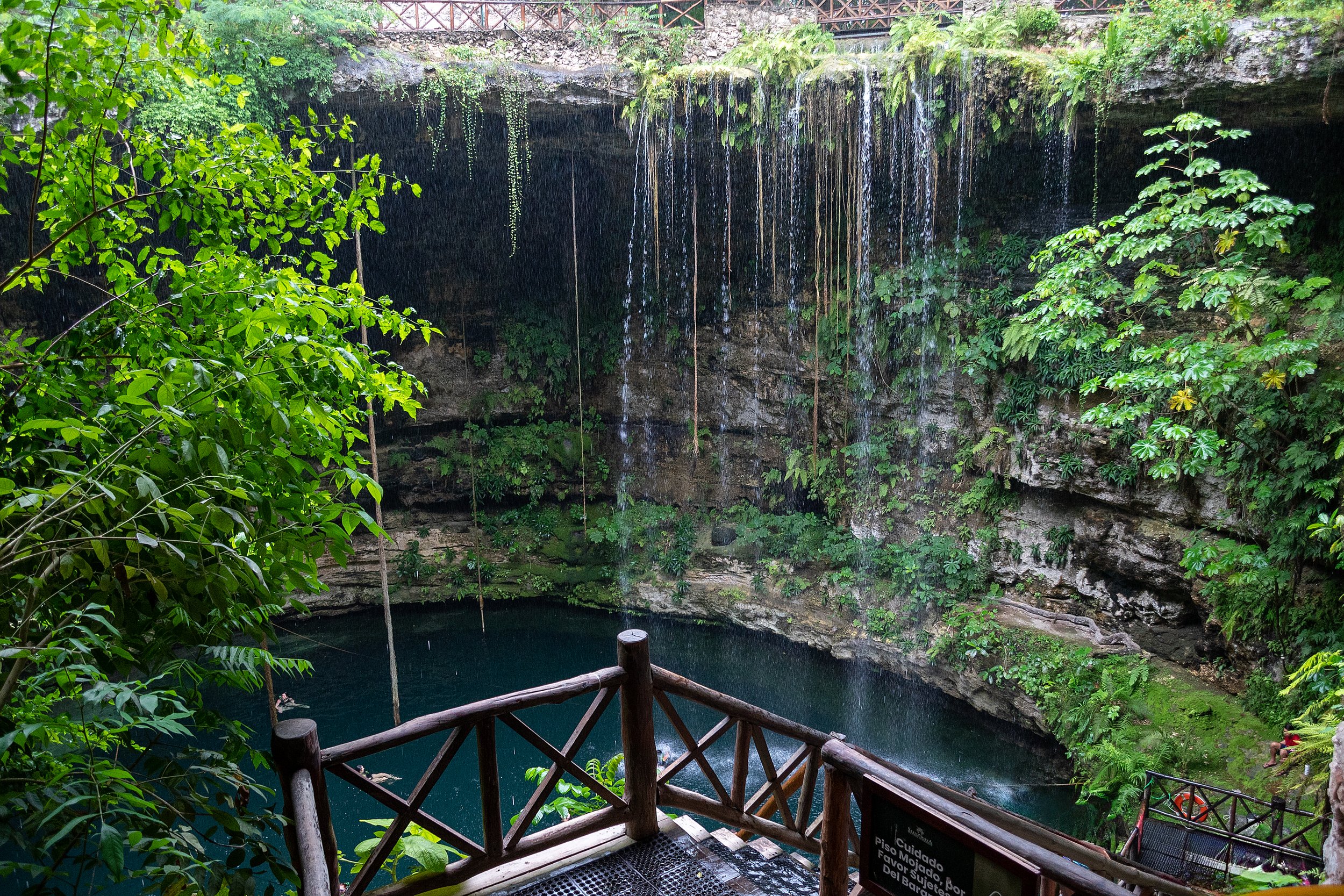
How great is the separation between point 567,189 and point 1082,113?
23.1 feet

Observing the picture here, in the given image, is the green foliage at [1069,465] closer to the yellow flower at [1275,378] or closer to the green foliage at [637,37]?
the yellow flower at [1275,378]

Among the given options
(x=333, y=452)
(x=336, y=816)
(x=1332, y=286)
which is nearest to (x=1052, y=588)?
(x=1332, y=286)

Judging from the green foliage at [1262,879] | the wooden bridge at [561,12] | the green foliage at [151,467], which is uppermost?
the wooden bridge at [561,12]

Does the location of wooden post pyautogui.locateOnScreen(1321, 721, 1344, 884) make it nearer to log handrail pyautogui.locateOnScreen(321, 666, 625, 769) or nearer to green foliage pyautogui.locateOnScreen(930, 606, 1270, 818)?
log handrail pyautogui.locateOnScreen(321, 666, 625, 769)

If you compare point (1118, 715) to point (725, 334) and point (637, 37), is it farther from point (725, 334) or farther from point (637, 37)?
point (637, 37)

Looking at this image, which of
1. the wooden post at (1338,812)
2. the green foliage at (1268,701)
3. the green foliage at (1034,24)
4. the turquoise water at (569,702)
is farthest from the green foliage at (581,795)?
the green foliage at (1034,24)

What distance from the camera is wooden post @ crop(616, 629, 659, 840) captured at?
3.76 metres

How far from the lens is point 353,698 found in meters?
10.0

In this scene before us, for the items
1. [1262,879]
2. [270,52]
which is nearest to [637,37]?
[270,52]

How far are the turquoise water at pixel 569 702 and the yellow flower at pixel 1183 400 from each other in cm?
371

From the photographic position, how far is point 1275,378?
276 inches

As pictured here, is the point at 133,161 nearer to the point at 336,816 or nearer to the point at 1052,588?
the point at 336,816

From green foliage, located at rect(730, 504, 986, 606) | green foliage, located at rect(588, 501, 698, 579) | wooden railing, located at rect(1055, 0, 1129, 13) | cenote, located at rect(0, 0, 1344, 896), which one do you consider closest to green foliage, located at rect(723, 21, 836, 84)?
cenote, located at rect(0, 0, 1344, 896)

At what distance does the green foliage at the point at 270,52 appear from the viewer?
838 cm
